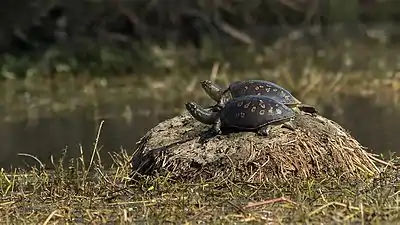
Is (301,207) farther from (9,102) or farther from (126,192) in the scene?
(9,102)

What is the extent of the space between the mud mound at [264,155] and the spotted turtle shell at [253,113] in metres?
0.09

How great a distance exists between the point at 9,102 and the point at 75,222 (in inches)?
319

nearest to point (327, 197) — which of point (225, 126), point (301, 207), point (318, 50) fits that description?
point (301, 207)

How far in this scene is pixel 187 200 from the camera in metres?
5.57

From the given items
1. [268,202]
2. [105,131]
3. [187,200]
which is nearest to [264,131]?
[187,200]

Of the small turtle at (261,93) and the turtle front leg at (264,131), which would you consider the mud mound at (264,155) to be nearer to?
the turtle front leg at (264,131)

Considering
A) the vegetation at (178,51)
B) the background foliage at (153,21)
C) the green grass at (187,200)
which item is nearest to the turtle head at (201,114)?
the green grass at (187,200)

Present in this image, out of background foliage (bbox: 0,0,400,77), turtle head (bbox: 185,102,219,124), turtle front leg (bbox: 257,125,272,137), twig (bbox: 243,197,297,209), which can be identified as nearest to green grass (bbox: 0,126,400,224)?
twig (bbox: 243,197,297,209)

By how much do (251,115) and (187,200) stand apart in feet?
3.02

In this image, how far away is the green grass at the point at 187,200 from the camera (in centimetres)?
511

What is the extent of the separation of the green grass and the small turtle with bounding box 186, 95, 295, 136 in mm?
449

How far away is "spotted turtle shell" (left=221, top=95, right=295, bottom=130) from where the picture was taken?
6234 millimetres

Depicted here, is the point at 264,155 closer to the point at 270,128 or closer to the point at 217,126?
the point at 270,128

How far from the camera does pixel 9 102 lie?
13164 millimetres
